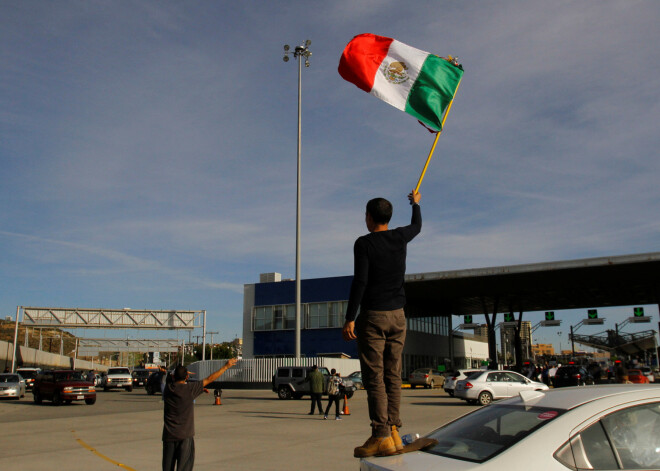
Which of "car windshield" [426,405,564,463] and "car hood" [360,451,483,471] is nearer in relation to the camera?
"car hood" [360,451,483,471]

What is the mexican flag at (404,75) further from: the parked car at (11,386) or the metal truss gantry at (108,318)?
the metal truss gantry at (108,318)

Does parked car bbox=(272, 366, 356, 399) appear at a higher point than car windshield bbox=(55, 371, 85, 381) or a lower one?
lower

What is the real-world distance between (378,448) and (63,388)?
28047 millimetres

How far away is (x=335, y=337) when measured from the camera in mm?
49938

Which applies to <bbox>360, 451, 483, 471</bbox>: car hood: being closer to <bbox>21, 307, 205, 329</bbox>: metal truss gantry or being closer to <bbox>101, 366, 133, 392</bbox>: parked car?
<bbox>101, 366, 133, 392</bbox>: parked car

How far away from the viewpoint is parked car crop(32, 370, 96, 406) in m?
28.5

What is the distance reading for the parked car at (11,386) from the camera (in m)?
32.9

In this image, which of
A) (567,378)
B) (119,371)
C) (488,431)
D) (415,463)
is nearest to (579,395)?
(488,431)

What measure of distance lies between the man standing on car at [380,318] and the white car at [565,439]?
0.72m

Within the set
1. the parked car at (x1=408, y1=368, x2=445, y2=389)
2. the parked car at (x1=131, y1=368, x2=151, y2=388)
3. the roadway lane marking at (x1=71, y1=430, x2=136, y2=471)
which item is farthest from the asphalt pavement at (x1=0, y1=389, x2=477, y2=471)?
the parked car at (x1=131, y1=368, x2=151, y2=388)

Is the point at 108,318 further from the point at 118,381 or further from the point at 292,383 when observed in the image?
the point at 292,383

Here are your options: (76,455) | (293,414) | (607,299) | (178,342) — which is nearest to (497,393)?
(293,414)

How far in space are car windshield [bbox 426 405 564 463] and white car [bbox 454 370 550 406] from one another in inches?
867

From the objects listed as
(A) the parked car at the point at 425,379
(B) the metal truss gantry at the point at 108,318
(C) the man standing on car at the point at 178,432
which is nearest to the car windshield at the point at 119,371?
(B) the metal truss gantry at the point at 108,318
